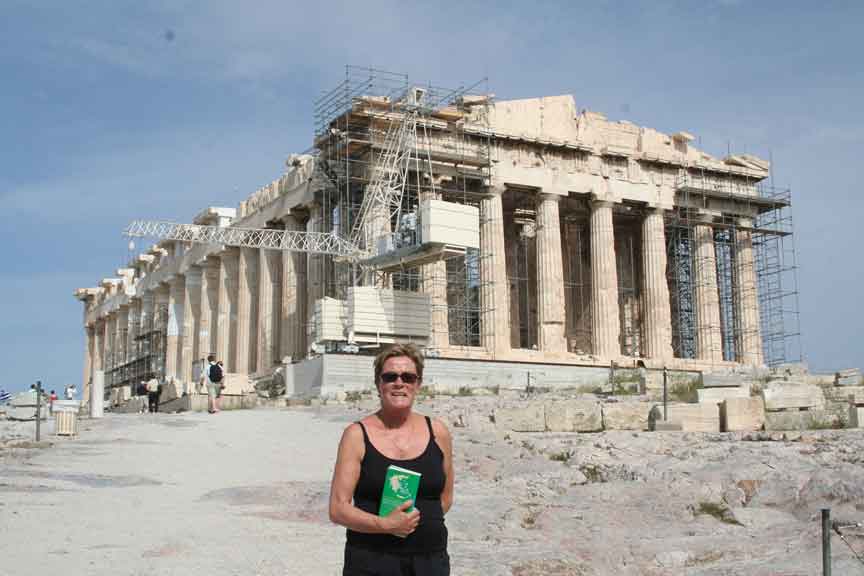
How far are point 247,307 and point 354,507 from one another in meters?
43.0

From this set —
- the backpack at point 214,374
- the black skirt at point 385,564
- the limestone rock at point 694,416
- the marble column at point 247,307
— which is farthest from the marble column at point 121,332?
the black skirt at point 385,564

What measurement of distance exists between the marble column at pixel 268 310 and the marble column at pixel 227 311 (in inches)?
129

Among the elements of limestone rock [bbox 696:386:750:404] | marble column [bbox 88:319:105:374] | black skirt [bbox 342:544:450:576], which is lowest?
black skirt [bbox 342:544:450:576]

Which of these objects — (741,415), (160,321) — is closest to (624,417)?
(741,415)

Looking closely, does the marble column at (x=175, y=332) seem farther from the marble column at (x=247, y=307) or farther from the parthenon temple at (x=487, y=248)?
the marble column at (x=247, y=307)

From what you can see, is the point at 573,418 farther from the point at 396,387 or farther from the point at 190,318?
the point at 190,318

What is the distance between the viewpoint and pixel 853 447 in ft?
59.2

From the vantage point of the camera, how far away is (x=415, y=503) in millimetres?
5695

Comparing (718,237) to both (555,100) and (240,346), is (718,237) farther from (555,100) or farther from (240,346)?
(240,346)

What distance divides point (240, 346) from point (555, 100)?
51.4ft

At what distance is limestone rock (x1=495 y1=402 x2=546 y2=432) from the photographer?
2248cm

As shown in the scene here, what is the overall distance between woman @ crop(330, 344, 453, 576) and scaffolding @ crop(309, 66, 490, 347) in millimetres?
31270

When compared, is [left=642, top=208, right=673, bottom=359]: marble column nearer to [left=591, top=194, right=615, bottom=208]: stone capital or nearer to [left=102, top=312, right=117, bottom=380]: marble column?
[left=591, top=194, right=615, bottom=208]: stone capital

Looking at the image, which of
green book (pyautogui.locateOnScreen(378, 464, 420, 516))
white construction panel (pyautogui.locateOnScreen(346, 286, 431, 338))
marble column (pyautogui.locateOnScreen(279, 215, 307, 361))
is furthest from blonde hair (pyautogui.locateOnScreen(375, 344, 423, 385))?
marble column (pyautogui.locateOnScreen(279, 215, 307, 361))
